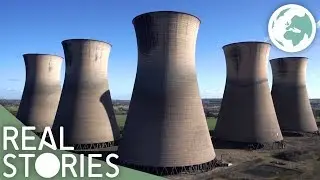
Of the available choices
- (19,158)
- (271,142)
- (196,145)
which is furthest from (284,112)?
(19,158)

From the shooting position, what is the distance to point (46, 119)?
34.9m

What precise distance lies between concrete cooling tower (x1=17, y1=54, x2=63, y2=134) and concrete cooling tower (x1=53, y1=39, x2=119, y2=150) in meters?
7.56

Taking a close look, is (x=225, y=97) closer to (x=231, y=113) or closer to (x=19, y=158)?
(x=231, y=113)

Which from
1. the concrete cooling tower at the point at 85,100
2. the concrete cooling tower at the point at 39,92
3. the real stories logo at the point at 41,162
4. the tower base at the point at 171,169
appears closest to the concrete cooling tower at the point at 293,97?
the concrete cooling tower at the point at 85,100

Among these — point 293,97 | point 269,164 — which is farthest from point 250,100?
point 293,97

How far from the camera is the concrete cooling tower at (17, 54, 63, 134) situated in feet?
112

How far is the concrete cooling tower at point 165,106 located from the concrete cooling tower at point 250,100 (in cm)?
942

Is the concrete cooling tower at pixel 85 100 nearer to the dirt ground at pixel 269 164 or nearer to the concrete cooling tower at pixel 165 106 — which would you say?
the concrete cooling tower at pixel 165 106

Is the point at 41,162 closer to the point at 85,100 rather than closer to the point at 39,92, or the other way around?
the point at 85,100

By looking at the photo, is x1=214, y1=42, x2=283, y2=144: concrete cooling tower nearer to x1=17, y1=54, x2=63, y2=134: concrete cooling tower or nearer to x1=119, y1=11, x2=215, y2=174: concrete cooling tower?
x1=119, y1=11, x2=215, y2=174: concrete cooling tower

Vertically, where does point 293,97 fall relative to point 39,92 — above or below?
below

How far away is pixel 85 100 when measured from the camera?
87.0ft

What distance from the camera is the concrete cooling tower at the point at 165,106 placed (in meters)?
19.3

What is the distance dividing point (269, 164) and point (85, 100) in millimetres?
13900
